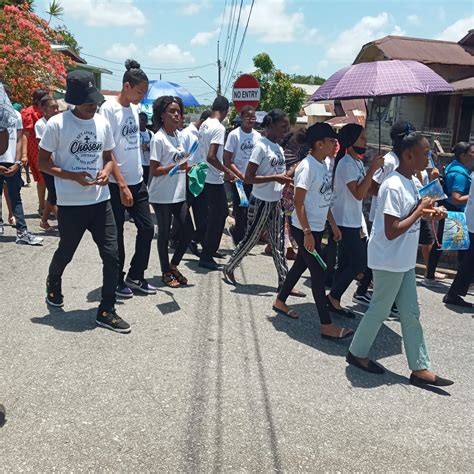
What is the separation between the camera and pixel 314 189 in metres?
4.38

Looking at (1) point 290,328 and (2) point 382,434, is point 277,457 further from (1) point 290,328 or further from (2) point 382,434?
(1) point 290,328

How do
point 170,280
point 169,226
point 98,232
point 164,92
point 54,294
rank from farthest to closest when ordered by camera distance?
point 164,92 → point 170,280 → point 169,226 → point 54,294 → point 98,232

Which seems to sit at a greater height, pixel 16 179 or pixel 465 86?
pixel 465 86

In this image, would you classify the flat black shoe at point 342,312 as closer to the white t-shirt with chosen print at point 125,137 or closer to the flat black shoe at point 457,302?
the flat black shoe at point 457,302

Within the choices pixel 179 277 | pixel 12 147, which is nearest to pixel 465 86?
pixel 179 277

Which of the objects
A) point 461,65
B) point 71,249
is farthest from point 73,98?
point 461,65

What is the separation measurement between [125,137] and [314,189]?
1742mm

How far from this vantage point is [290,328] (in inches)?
181

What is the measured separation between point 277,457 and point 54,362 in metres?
1.71

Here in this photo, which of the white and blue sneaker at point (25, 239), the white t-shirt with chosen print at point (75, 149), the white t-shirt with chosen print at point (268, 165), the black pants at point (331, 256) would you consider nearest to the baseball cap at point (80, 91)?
the white t-shirt with chosen print at point (75, 149)

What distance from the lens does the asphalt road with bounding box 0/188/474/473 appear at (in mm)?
2730

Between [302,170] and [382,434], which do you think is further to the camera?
[302,170]

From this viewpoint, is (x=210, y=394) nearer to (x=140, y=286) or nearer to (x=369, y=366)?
(x=369, y=366)

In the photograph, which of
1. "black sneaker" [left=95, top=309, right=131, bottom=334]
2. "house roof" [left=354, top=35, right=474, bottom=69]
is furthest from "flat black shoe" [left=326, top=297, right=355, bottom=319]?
"house roof" [left=354, top=35, right=474, bottom=69]
